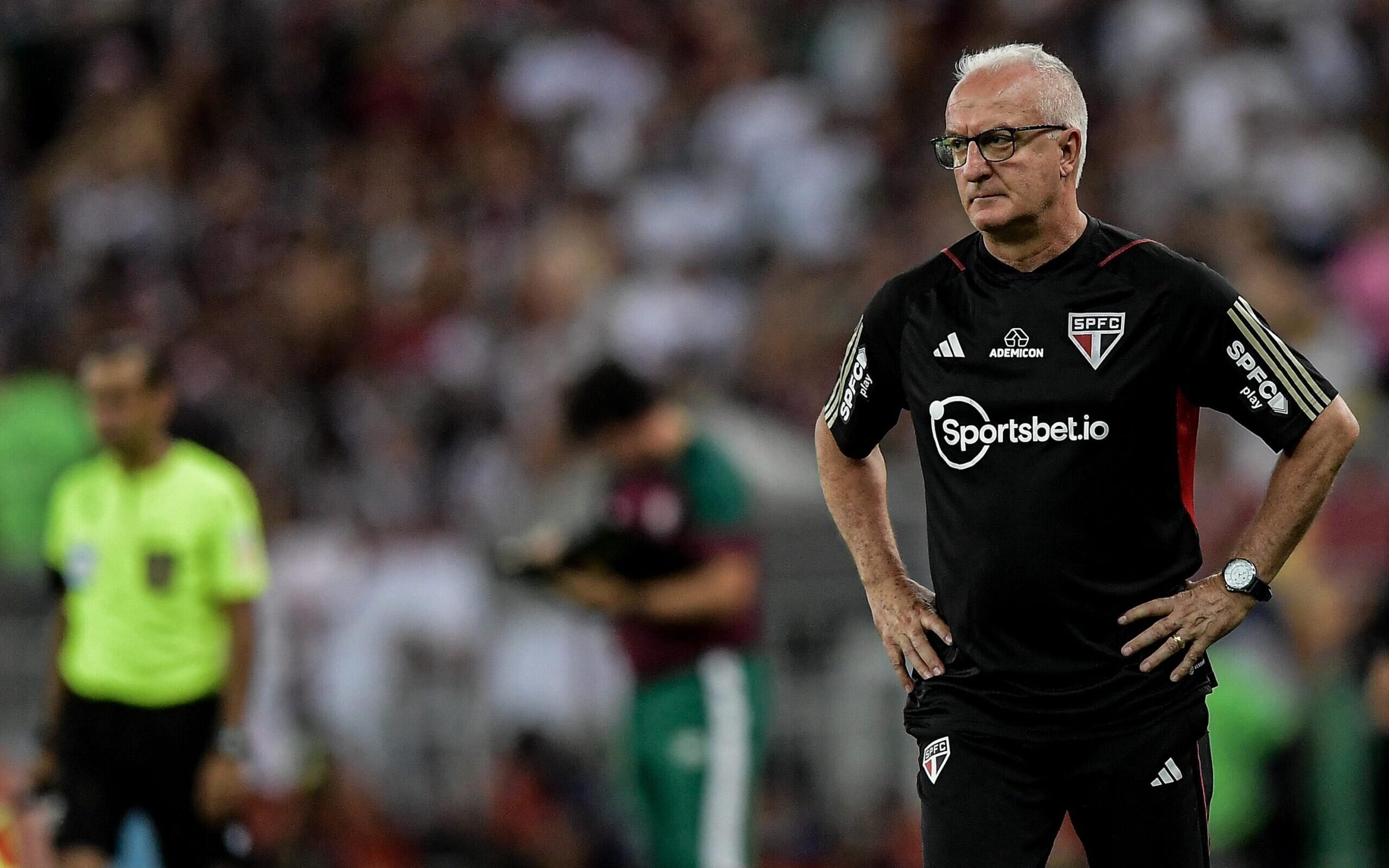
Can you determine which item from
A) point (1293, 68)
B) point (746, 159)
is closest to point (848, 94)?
point (746, 159)

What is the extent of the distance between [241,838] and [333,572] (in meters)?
4.78

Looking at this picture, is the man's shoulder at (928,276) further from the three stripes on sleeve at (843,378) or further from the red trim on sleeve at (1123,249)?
the red trim on sleeve at (1123,249)

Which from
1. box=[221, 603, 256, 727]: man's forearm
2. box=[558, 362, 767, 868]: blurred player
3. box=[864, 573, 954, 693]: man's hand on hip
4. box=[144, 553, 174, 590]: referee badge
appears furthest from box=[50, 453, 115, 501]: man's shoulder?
box=[864, 573, 954, 693]: man's hand on hip

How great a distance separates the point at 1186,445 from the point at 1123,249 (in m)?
0.50

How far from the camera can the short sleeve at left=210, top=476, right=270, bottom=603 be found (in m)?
8.82

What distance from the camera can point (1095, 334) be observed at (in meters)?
5.22

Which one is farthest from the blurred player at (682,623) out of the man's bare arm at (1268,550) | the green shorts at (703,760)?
the man's bare arm at (1268,550)

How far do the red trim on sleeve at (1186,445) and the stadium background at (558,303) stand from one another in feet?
11.9

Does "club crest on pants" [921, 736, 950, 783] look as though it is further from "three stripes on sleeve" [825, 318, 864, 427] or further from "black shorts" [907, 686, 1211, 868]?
"three stripes on sleeve" [825, 318, 864, 427]

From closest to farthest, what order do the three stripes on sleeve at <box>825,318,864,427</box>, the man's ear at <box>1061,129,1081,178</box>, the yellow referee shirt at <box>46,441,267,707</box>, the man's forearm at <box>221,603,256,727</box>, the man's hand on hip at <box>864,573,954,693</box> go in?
the man's ear at <box>1061,129,1081,178</box>
the man's hand on hip at <box>864,573,954,693</box>
the three stripes on sleeve at <box>825,318,864,427</box>
the man's forearm at <box>221,603,256,727</box>
the yellow referee shirt at <box>46,441,267,707</box>

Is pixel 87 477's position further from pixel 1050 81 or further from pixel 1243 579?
pixel 1243 579

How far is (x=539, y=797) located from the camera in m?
11.9

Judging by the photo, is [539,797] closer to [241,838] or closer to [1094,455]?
[241,838]

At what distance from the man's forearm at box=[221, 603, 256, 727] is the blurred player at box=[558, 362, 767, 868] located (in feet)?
4.12
